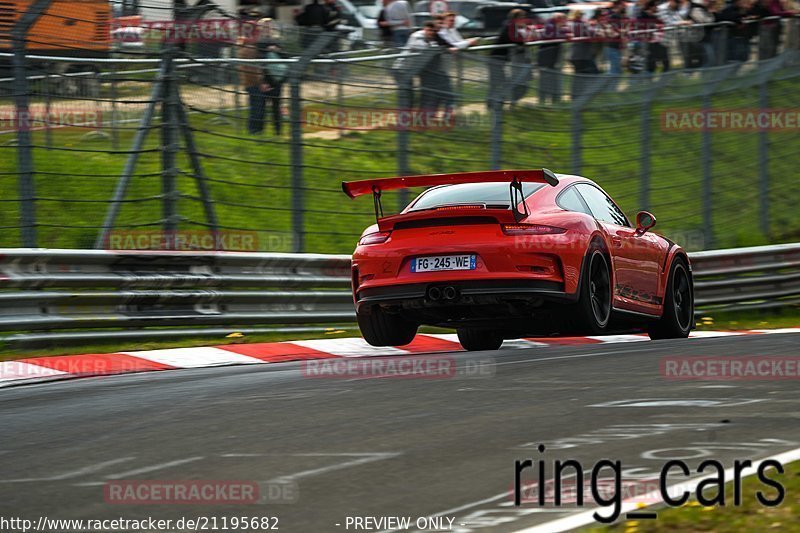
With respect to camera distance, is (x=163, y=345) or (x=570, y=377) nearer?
(x=570, y=377)

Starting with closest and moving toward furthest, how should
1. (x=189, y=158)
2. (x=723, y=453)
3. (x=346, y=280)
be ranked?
1. (x=723, y=453)
2. (x=189, y=158)
3. (x=346, y=280)

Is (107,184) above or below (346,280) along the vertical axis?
above

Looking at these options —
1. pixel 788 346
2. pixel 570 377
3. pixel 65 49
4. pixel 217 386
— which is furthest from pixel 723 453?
pixel 65 49

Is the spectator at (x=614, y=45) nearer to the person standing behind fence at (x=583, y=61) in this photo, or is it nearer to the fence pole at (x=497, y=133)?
the person standing behind fence at (x=583, y=61)

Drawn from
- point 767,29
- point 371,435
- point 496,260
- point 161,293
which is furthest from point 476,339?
point 767,29

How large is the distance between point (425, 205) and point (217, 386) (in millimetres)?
2551

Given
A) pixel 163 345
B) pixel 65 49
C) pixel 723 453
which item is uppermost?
pixel 65 49

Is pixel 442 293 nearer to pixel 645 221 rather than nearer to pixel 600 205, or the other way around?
pixel 600 205

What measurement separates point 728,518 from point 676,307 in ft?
24.0

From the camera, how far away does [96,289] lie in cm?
1168

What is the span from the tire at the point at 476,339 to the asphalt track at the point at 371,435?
274cm

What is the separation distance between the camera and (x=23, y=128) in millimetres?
10805

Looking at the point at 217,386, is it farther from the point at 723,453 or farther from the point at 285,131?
the point at 285,131

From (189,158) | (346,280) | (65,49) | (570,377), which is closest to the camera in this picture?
(570,377)
